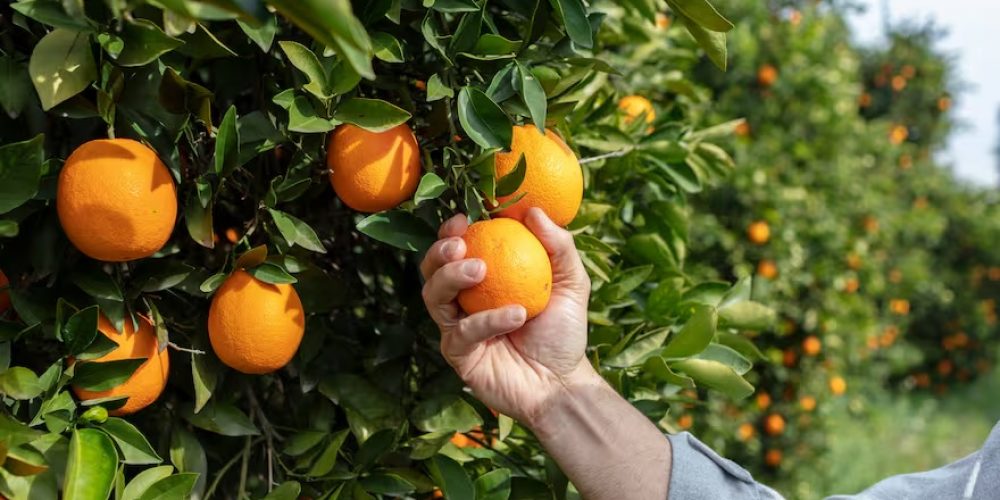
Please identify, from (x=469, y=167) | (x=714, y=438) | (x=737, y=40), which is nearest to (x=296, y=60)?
(x=469, y=167)

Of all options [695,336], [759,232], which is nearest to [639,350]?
[695,336]

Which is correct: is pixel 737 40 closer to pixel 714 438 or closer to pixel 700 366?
pixel 714 438

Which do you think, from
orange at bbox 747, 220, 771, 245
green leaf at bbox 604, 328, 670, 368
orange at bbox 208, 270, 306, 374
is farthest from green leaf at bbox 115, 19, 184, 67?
orange at bbox 747, 220, 771, 245

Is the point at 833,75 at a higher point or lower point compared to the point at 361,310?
higher

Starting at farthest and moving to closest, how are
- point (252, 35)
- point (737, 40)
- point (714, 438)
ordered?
point (737, 40), point (714, 438), point (252, 35)

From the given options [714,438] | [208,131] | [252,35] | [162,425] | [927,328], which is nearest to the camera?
[252,35]

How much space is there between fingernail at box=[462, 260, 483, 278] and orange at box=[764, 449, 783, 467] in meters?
3.04

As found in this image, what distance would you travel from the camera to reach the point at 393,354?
3.21 ft

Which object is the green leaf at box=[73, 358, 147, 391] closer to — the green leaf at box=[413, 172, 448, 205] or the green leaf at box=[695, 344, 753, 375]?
the green leaf at box=[413, 172, 448, 205]

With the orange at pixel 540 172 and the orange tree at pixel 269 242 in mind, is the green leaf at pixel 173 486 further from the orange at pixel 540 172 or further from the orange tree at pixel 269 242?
the orange at pixel 540 172

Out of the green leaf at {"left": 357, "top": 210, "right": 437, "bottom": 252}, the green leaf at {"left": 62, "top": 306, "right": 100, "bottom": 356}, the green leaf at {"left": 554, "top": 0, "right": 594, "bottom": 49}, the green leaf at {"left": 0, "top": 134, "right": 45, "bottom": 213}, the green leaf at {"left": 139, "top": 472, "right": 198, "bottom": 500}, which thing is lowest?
the green leaf at {"left": 139, "top": 472, "right": 198, "bottom": 500}

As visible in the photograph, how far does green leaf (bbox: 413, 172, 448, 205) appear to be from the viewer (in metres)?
0.78

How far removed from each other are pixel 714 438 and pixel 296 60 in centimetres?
259

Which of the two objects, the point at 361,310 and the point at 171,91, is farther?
the point at 361,310
